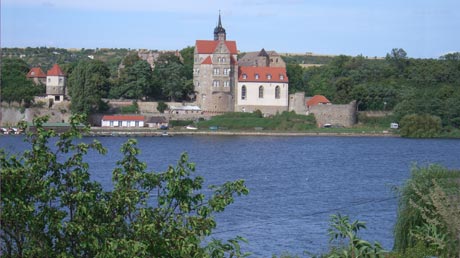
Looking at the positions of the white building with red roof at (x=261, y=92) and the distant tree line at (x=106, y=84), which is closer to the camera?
the distant tree line at (x=106, y=84)

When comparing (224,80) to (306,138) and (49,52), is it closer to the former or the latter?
(306,138)

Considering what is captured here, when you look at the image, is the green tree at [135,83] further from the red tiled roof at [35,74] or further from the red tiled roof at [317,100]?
the red tiled roof at [317,100]

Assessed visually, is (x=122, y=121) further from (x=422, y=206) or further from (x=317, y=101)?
(x=422, y=206)

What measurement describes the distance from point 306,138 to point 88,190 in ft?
145

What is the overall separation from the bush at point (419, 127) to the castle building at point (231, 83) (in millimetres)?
7419

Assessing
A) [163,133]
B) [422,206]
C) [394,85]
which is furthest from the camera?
[394,85]

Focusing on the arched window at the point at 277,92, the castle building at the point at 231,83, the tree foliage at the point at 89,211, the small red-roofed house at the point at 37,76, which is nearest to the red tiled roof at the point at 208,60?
the castle building at the point at 231,83

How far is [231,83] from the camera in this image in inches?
2185

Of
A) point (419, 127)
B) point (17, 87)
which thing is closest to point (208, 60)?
point (17, 87)

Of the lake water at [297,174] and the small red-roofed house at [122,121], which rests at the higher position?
the small red-roofed house at [122,121]

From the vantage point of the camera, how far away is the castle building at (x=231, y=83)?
54.8m

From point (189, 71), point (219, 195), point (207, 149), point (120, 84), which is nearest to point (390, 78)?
point (189, 71)

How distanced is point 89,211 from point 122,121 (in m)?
46.0

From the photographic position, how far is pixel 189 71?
201ft
